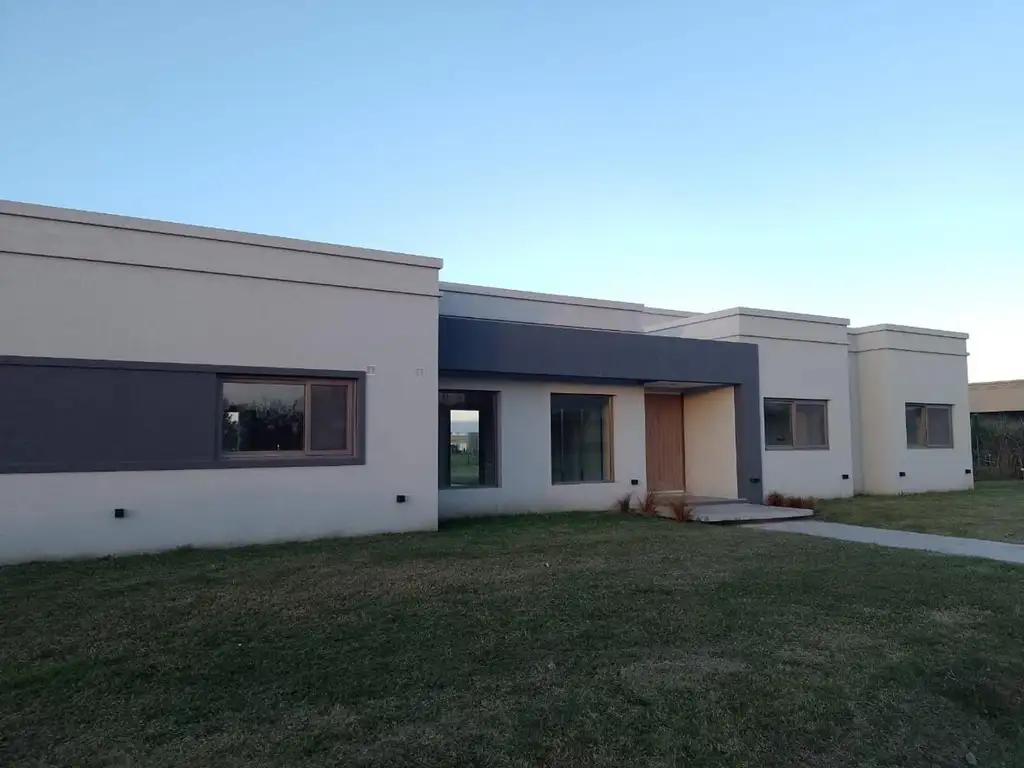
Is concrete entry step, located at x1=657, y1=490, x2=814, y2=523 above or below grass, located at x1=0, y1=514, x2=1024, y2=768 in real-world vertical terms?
above

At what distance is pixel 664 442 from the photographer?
1580 cm

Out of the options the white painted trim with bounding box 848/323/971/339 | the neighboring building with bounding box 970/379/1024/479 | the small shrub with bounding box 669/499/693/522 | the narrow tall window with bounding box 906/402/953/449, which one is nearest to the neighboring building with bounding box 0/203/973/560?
the small shrub with bounding box 669/499/693/522

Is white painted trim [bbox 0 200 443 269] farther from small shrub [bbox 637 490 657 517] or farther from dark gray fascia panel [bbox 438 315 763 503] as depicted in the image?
small shrub [bbox 637 490 657 517]

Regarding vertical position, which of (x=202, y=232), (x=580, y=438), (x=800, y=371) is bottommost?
(x=580, y=438)

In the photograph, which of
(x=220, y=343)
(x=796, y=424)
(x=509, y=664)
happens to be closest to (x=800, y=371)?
(x=796, y=424)

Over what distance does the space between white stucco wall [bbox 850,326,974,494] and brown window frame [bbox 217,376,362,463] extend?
1363 centimetres

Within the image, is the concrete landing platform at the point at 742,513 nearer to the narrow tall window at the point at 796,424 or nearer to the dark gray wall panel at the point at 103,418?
the narrow tall window at the point at 796,424

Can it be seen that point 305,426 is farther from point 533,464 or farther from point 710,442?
point 710,442

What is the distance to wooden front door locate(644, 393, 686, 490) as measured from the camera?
15633 millimetres

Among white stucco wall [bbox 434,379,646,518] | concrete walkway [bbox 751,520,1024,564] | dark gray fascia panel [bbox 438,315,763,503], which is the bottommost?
concrete walkway [bbox 751,520,1024,564]

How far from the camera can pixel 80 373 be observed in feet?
28.0

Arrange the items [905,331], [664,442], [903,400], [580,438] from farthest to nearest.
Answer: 1. [905,331]
2. [903,400]
3. [664,442]
4. [580,438]

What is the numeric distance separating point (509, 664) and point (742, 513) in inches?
359

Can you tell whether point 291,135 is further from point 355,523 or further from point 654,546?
point 654,546
